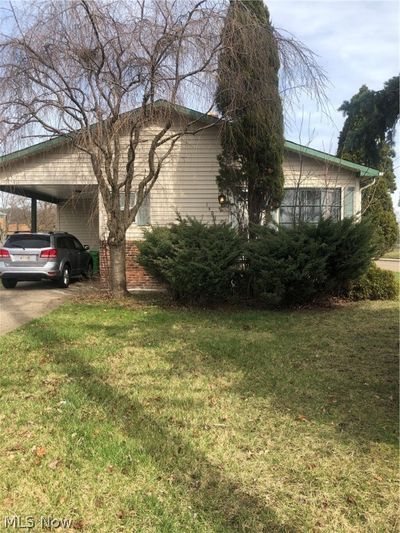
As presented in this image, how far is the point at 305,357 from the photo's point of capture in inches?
258

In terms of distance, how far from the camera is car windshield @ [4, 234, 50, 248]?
43.6 ft

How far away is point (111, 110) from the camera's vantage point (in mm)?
10086

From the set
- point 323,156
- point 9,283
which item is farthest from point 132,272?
point 323,156

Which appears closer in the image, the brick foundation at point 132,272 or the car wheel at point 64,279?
the brick foundation at point 132,272

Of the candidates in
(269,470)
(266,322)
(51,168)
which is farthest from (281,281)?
(51,168)

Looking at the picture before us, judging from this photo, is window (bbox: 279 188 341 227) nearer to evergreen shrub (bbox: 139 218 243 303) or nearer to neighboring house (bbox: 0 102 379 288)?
neighboring house (bbox: 0 102 379 288)

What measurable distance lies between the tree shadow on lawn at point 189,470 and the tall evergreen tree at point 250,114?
705 cm

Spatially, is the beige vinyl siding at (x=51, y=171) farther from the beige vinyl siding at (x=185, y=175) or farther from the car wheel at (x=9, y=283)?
the car wheel at (x=9, y=283)

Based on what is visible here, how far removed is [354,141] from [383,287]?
290 inches

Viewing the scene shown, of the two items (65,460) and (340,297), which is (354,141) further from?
(340,297)

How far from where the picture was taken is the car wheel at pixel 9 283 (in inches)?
540

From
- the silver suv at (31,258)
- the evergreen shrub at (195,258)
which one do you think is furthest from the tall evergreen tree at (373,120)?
the silver suv at (31,258)

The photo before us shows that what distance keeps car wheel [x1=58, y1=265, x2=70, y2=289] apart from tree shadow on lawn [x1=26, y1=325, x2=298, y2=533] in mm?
8926

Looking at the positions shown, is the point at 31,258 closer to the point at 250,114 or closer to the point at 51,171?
the point at 51,171
